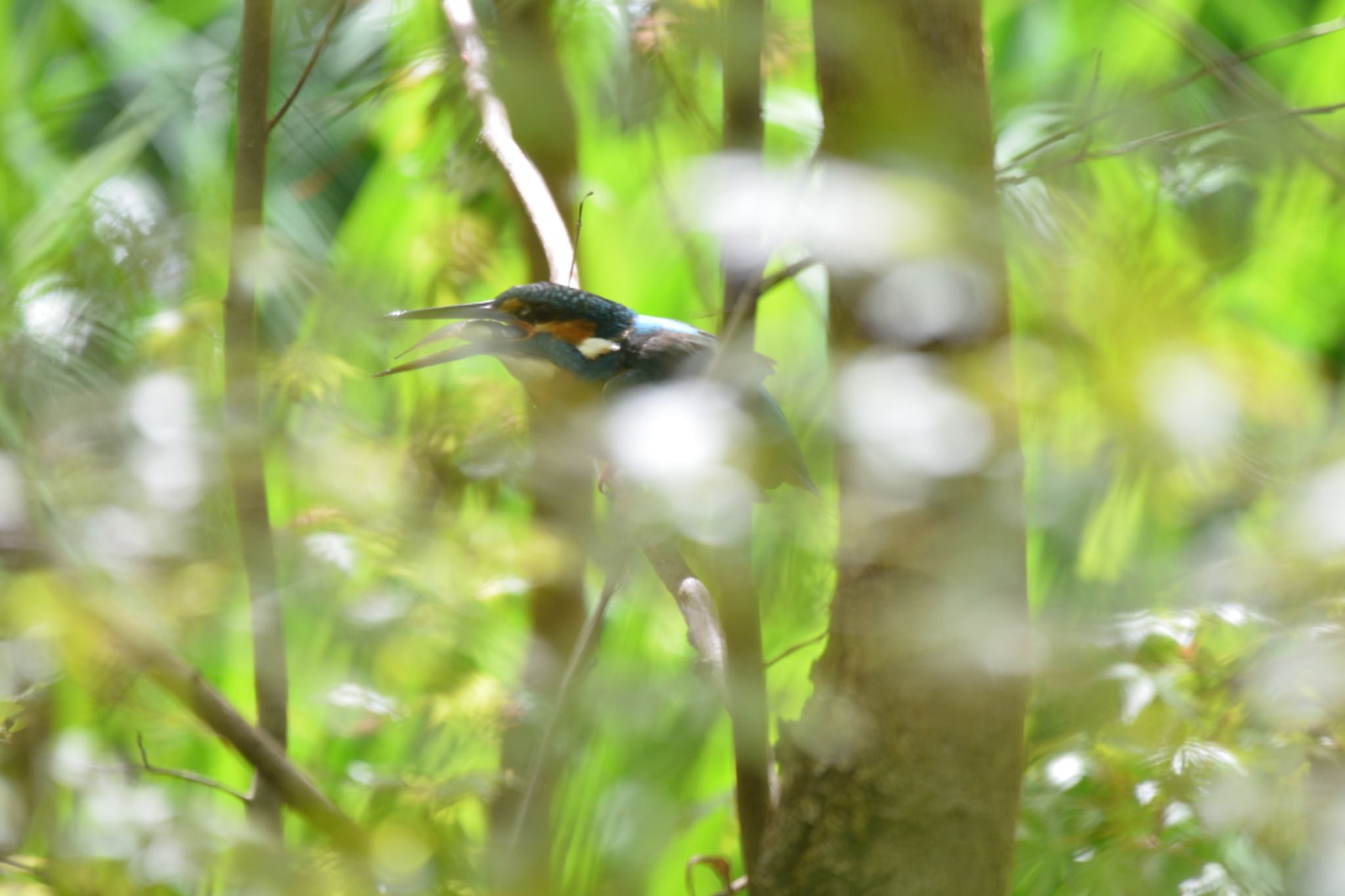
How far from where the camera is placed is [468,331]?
2.08 feet

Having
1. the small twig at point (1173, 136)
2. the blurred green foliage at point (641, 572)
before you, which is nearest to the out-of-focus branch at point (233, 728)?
the blurred green foliage at point (641, 572)

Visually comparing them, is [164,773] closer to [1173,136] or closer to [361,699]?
[361,699]

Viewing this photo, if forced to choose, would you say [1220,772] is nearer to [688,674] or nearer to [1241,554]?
[1241,554]

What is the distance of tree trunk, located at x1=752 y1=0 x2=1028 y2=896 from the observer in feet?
1.18

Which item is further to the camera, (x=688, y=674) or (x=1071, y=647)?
(x=688, y=674)

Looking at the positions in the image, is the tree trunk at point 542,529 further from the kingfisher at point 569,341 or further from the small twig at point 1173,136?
the small twig at point 1173,136

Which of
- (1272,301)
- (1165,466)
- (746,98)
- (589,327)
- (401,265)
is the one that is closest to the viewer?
(1165,466)

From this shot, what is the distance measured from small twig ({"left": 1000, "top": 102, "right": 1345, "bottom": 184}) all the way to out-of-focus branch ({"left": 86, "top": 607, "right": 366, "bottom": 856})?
378 millimetres

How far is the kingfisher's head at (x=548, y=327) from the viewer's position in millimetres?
667

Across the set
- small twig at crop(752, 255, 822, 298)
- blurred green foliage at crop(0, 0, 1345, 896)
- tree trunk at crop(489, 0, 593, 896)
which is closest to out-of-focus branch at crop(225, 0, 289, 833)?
blurred green foliage at crop(0, 0, 1345, 896)

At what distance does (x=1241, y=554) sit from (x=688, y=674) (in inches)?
9.8

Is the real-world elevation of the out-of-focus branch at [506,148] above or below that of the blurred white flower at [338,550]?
above

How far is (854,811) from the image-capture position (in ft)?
2.02

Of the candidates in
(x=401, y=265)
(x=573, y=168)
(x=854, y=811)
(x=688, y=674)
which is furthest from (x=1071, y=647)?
(x=573, y=168)
